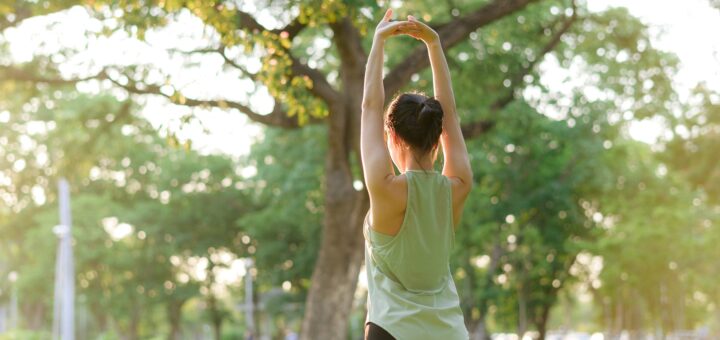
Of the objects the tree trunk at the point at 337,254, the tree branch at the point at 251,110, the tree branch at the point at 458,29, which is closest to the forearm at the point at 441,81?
the tree branch at the point at 458,29

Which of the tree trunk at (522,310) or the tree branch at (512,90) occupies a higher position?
the tree branch at (512,90)

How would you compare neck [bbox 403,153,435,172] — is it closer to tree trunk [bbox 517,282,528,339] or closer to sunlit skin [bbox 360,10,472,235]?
sunlit skin [bbox 360,10,472,235]

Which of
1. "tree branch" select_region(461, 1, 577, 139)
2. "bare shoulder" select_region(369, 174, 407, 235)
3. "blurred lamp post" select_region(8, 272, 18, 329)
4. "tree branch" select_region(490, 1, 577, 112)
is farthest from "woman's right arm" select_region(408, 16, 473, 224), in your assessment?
"blurred lamp post" select_region(8, 272, 18, 329)

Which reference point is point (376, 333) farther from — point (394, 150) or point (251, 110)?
point (251, 110)

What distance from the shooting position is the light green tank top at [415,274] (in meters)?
2.88

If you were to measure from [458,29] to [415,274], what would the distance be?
35.4ft

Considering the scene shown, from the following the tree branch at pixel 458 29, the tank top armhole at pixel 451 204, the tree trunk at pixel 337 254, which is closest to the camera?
the tank top armhole at pixel 451 204

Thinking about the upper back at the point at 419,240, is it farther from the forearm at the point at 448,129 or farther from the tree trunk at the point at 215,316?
the tree trunk at the point at 215,316

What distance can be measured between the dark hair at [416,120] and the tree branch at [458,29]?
33.5 ft

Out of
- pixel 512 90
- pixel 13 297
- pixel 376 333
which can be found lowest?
pixel 13 297

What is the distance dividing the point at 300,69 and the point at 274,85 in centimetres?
295

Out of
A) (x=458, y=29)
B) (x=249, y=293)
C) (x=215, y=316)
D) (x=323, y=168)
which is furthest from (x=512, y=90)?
(x=215, y=316)

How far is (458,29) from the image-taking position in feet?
44.0

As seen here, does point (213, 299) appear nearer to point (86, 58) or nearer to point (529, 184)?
point (529, 184)
